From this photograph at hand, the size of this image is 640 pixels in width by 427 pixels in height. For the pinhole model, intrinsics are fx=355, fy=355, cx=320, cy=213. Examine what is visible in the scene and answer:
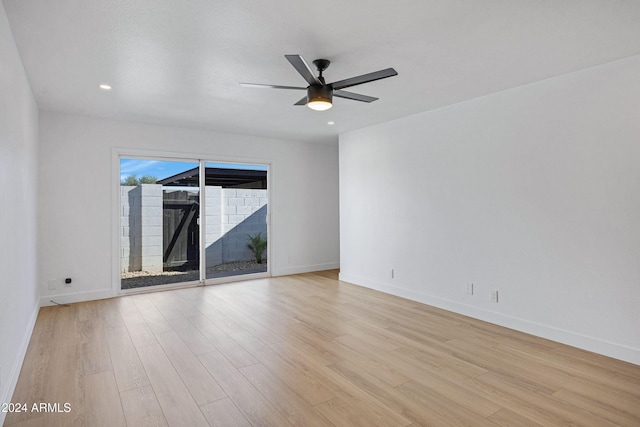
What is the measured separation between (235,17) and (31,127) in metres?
2.84

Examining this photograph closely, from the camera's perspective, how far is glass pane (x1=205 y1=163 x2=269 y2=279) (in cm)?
588

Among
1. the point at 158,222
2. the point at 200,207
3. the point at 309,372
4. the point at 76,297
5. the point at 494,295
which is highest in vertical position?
the point at 200,207

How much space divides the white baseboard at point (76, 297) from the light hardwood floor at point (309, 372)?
260 mm

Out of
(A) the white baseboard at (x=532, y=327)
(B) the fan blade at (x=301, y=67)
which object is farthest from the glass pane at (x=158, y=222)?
(B) the fan blade at (x=301, y=67)

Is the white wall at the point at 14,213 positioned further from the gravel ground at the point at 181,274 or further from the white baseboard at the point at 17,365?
the gravel ground at the point at 181,274

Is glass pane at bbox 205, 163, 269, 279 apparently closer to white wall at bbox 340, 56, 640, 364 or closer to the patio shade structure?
the patio shade structure

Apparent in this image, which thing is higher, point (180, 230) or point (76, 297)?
point (180, 230)

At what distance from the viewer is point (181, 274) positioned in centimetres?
562

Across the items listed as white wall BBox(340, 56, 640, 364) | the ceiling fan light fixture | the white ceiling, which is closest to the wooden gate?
the white ceiling

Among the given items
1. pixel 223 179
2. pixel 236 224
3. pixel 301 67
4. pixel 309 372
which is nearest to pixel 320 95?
pixel 301 67

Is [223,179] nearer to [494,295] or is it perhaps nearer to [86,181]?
[86,181]

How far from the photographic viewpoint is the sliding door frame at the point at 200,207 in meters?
4.93

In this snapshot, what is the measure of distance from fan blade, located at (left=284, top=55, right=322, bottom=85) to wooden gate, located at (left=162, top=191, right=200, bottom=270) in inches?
140

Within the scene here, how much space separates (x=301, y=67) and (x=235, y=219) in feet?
13.3
